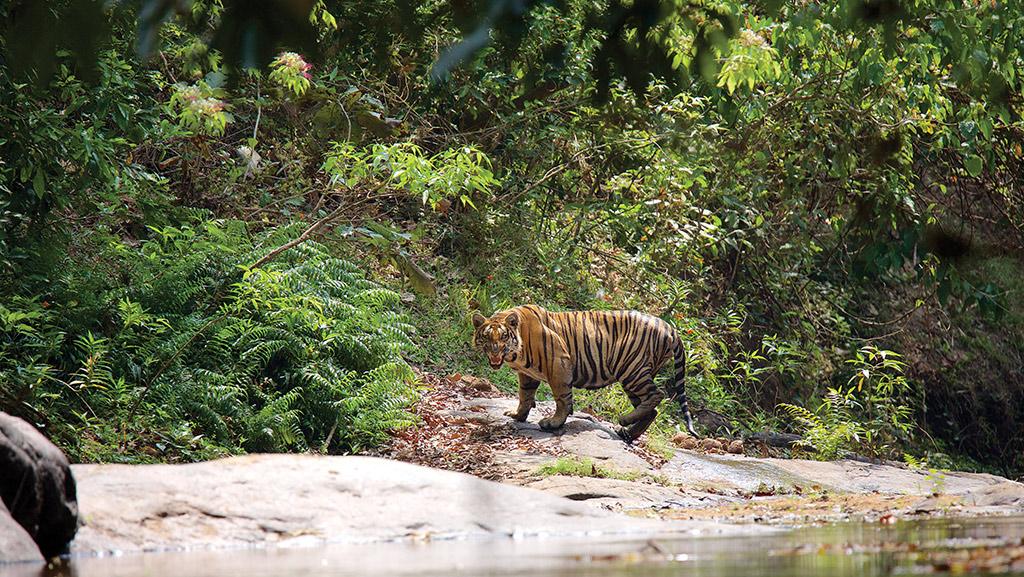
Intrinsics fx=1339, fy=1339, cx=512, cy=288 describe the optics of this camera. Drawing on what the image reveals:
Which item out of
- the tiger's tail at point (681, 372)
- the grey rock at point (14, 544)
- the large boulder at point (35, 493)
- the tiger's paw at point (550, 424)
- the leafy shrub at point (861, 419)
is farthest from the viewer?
the leafy shrub at point (861, 419)

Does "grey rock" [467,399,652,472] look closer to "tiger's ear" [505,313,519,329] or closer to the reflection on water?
"tiger's ear" [505,313,519,329]

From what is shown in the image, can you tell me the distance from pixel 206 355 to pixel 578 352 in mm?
2984

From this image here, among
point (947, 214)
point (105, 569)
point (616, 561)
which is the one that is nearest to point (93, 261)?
point (105, 569)

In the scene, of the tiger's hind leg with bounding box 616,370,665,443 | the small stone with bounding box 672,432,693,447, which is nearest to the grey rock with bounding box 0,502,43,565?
the tiger's hind leg with bounding box 616,370,665,443

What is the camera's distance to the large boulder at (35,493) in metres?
5.03

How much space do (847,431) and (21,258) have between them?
7.52 meters

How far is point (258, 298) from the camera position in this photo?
10.2 meters

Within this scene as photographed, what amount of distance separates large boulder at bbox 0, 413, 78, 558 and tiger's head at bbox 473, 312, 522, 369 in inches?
225

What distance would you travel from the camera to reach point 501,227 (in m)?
15.0

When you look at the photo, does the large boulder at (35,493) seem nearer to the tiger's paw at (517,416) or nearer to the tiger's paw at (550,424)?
the tiger's paw at (550,424)

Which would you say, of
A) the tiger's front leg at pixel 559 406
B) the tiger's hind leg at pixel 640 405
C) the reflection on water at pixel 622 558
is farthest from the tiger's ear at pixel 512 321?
the reflection on water at pixel 622 558

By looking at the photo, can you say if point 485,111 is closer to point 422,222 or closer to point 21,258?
point 422,222

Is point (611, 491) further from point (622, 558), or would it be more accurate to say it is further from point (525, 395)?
point (622, 558)

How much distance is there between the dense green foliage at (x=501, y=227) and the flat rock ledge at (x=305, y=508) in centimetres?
186
